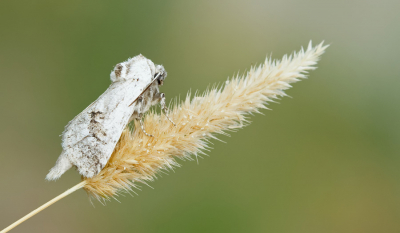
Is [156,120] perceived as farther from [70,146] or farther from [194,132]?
[70,146]

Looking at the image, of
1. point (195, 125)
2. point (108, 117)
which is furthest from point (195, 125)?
point (108, 117)

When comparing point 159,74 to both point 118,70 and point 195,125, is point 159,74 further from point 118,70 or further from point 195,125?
point 195,125

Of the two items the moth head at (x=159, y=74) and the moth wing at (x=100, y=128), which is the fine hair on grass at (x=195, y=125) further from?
the moth head at (x=159, y=74)

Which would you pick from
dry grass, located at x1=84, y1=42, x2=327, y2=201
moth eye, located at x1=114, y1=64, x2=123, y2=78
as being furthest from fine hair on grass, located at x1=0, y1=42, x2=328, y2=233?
moth eye, located at x1=114, y1=64, x2=123, y2=78

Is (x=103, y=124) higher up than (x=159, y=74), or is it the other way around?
(x=159, y=74)

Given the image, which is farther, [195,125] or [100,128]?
[100,128]

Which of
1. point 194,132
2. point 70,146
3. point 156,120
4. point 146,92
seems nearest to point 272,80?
point 194,132
